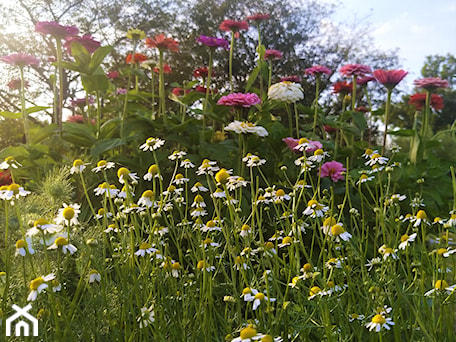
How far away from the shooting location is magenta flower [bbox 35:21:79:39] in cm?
256

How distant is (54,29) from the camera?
2.58 meters

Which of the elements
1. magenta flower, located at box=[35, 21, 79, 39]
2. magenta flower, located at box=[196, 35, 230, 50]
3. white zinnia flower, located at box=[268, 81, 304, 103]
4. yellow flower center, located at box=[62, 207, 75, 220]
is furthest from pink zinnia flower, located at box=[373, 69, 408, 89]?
yellow flower center, located at box=[62, 207, 75, 220]

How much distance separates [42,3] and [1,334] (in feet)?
35.0

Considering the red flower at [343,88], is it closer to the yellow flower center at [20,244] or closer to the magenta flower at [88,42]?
the magenta flower at [88,42]

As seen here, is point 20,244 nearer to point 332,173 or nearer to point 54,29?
point 332,173

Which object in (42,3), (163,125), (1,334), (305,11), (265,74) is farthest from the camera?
(305,11)

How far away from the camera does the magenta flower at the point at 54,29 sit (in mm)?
2561

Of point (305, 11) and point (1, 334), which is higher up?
point (305, 11)

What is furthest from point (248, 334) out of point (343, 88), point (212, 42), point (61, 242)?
point (343, 88)

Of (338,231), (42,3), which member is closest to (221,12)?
Result: (42,3)

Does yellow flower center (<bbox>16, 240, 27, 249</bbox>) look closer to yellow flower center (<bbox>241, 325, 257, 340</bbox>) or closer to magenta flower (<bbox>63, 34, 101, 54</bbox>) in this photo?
yellow flower center (<bbox>241, 325, 257, 340</bbox>)

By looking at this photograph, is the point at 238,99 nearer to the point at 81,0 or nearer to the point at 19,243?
the point at 19,243

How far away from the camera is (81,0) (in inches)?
422

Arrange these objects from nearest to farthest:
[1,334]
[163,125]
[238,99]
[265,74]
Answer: [1,334]
[238,99]
[163,125]
[265,74]
